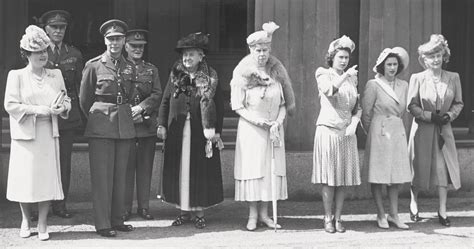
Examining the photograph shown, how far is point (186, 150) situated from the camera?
7.29m

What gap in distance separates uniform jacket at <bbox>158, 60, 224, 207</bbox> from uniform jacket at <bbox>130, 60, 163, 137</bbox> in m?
0.19

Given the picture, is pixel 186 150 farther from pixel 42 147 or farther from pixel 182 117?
pixel 42 147

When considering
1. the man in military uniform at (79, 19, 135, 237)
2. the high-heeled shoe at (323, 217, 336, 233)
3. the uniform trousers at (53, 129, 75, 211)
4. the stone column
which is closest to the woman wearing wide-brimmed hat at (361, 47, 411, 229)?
the high-heeled shoe at (323, 217, 336, 233)

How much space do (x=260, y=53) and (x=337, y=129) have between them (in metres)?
1.12

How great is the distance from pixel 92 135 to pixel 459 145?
16.9ft

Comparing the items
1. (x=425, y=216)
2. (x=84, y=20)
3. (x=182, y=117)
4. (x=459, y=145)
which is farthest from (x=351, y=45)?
(x=84, y=20)

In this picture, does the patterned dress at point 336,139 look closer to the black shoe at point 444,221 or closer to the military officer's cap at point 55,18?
the black shoe at point 444,221

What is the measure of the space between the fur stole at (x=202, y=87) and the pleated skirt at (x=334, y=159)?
1155mm

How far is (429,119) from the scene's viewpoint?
7.53 meters

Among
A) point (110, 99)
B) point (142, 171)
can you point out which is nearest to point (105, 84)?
point (110, 99)

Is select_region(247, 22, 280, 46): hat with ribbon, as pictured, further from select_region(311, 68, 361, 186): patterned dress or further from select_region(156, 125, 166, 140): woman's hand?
select_region(156, 125, 166, 140): woman's hand

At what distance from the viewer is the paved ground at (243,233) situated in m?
6.75

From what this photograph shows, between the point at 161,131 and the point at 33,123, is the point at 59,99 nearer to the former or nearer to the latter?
the point at 33,123

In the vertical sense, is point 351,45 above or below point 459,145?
above
